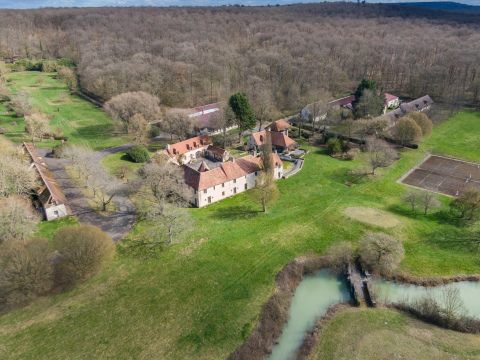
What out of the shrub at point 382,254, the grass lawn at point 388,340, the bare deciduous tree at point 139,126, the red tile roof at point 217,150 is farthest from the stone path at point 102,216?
the shrub at point 382,254

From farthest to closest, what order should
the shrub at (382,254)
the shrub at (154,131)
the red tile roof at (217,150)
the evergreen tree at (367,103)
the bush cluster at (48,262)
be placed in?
the evergreen tree at (367,103)
the shrub at (154,131)
the red tile roof at (217,150)
the shrub at (382,254)
the bush cluster at (48,262)

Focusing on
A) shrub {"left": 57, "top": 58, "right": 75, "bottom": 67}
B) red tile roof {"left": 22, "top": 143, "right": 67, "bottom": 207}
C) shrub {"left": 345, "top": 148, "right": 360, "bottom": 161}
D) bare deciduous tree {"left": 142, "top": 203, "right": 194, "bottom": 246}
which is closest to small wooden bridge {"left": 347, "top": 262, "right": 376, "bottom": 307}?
bare deciduous tree {"left": 142, "top": 203, "right": 194, "bottom": 246}

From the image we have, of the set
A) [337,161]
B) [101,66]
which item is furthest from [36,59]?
[337,161]

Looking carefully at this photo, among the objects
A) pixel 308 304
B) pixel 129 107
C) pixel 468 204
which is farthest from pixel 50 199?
pixel 468 204

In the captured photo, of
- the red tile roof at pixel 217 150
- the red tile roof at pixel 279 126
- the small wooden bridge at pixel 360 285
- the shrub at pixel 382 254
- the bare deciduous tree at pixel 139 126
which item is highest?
the bare deciduous tree at pixel 139 126

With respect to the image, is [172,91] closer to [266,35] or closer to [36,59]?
[266,35]

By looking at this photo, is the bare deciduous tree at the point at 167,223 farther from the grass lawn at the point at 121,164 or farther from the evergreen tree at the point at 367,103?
the evergreen tree at the point at 367,103
